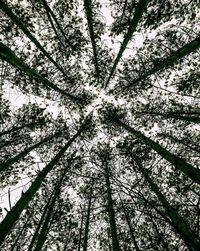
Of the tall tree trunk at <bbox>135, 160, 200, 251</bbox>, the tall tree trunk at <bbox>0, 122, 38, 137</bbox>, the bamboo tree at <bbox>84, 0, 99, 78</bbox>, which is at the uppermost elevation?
the bamboo tree at <bbox>84, 0, 99, 78</bbox>

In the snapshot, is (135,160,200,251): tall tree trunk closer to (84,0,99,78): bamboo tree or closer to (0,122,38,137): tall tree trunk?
(84,0,99,78): bamboo tree

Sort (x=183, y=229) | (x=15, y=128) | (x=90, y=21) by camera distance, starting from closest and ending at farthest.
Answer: (x=183, y=229) → (x=90, y=21) → (x=15, y=128)

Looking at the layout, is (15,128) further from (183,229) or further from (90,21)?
(183,229)

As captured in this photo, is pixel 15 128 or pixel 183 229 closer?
pixel 183 229

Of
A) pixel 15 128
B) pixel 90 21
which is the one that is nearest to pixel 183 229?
pixel 90 21

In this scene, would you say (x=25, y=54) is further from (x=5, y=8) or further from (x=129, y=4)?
(x=129, y=4)

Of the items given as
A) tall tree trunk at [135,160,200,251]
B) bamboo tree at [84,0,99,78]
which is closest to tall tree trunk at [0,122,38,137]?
bamboo tree at [84,0,99,78]

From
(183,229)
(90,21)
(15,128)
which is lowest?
(183,229)

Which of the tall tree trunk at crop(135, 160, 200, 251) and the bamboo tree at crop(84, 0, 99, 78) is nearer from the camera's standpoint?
the tall tree trunk at crop(135, 160, 200, 251)

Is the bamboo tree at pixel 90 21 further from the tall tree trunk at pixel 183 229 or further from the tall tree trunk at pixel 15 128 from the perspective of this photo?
the tall tree trunk at pixel 183 229

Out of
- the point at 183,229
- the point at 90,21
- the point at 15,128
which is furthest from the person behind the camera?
the point at 15,128

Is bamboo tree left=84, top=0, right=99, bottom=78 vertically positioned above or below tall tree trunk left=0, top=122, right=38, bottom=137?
above

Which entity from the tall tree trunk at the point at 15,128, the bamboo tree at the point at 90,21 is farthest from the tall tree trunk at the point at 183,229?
the tall tree trunk at the point at 15,128

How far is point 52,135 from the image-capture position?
10.4 metres
